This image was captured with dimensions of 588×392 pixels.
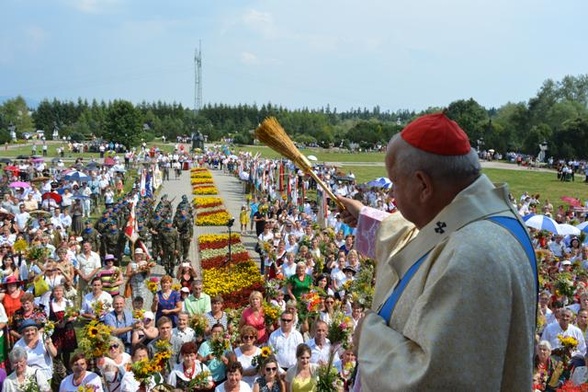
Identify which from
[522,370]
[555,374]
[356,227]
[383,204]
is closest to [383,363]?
[522,370]

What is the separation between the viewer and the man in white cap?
1.48 m

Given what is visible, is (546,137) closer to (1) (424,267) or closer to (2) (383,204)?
(2) (383,204)

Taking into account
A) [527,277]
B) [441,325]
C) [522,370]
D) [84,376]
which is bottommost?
[84,376]

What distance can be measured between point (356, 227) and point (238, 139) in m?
96.4

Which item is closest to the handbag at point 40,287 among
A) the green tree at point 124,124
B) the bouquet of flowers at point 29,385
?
the bouquet of flowers at point 29,385

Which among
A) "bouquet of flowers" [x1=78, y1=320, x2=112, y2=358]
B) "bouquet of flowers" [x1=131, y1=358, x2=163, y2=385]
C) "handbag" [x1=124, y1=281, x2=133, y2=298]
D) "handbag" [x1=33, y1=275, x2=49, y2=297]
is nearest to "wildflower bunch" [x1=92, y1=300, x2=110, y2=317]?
"handbag" [x1=33, y1=275, x2=49, y2=297]

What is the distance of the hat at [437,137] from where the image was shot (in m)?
1.76

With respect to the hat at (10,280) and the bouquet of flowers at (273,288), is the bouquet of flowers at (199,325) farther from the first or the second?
the hat at (10,280)

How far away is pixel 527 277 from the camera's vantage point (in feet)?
5.24

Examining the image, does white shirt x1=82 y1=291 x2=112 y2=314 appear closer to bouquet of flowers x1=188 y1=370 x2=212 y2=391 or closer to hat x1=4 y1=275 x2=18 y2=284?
hat x1=4 y1=275 x2=18 y2=284

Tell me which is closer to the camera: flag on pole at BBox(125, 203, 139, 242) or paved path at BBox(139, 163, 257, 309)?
flag on pole at BBox(125, 203, 139, 242)

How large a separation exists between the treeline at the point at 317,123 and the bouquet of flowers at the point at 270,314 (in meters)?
45.5

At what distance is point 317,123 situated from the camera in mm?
121938

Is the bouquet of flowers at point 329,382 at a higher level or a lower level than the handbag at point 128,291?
higher
